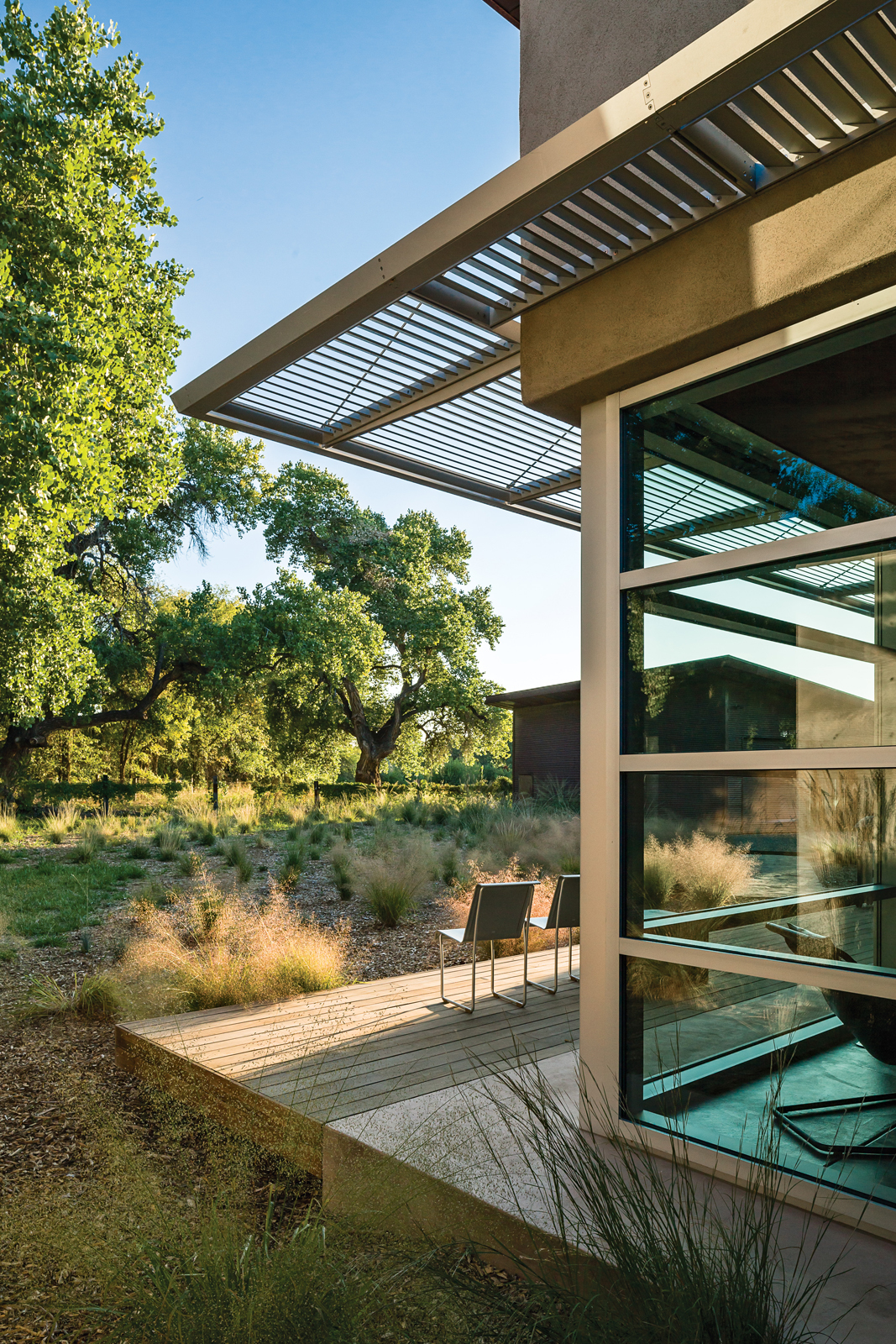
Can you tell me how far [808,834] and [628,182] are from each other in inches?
82.2

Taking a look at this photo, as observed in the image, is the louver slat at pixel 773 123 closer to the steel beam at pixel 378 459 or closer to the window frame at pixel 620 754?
the window frame at pixel 620 754

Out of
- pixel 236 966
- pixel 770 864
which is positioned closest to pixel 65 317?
pixel 236 966

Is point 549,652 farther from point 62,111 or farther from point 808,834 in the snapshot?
point 808,834

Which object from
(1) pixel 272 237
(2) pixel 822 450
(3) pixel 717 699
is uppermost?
(1) pixel 272 237

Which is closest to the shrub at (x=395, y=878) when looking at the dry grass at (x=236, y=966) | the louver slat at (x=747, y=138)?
the dry grass at (x=236, y=966)

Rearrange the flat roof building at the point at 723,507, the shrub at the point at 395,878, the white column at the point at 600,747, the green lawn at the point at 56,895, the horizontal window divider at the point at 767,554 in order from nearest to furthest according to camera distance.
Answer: the flat roof building at the point at 723,507
the horizontal window divider at the point at 767,554
the white column at the point at 600,747
the green lawn at the point at 56,895
the shrub at the point at 395,878

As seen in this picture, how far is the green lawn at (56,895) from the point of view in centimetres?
852

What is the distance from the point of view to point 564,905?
18.3 feet

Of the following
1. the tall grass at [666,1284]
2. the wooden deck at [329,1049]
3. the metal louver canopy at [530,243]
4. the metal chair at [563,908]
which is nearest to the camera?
the tall grass at [666,1284]

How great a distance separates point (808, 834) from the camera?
2689 mm

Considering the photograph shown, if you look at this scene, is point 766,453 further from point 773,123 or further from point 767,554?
point 773,123

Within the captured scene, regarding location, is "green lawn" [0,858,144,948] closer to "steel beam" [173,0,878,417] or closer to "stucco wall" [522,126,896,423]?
"steel beam" [173,0,878,417]

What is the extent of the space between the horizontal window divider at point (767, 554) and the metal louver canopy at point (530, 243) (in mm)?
1093

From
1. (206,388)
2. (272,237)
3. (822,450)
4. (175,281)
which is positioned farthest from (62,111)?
(822,450)
